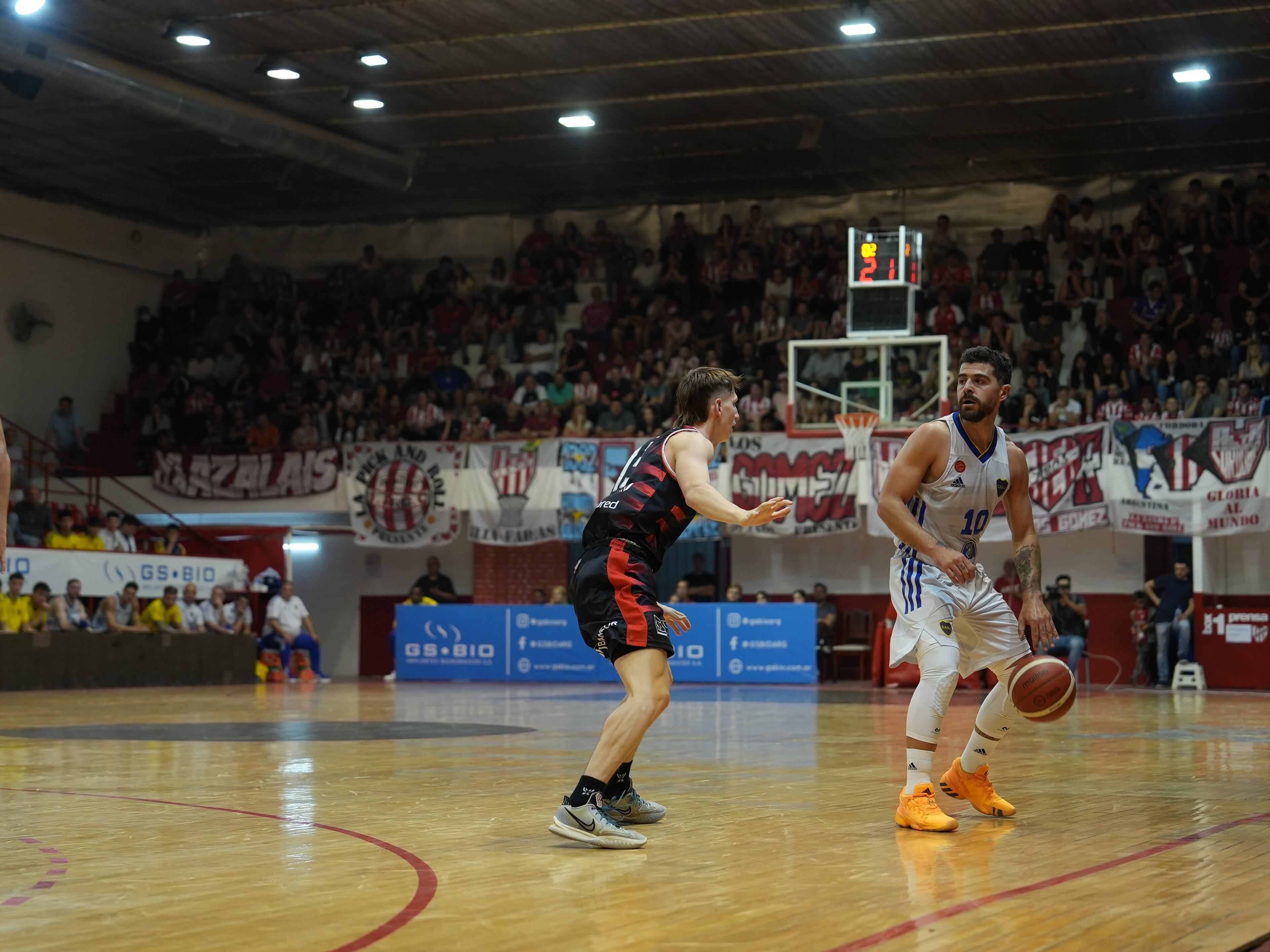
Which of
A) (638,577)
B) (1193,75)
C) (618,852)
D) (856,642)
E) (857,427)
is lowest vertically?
(618,852)

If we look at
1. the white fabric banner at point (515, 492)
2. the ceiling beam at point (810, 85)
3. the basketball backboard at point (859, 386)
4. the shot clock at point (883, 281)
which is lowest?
the white fabric banner at point (515, 492)

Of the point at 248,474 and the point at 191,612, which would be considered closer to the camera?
the point at 191,612

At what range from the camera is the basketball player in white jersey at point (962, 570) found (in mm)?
6723

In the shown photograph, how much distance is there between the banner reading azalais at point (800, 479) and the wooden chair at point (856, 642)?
6.66ft

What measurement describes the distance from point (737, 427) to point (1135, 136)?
825 cm

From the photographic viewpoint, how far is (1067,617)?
930 inches

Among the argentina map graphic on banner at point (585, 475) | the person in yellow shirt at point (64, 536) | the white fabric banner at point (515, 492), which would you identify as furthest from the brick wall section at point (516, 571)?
the person in yellow shirt at point (64, 536)

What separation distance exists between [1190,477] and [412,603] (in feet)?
42.5

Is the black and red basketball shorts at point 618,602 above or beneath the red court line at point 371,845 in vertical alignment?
above

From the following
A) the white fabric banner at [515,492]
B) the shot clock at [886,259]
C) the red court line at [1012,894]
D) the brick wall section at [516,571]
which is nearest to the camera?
the red court line at [1012,894]

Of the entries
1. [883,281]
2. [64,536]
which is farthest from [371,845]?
[64,536]

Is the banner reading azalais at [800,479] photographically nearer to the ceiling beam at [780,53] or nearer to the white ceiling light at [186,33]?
the ceiling beam at [780,53]

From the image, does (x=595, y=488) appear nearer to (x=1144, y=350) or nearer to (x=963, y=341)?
(x=963, y=341)

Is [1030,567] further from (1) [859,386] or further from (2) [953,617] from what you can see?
(1) [859,386]
